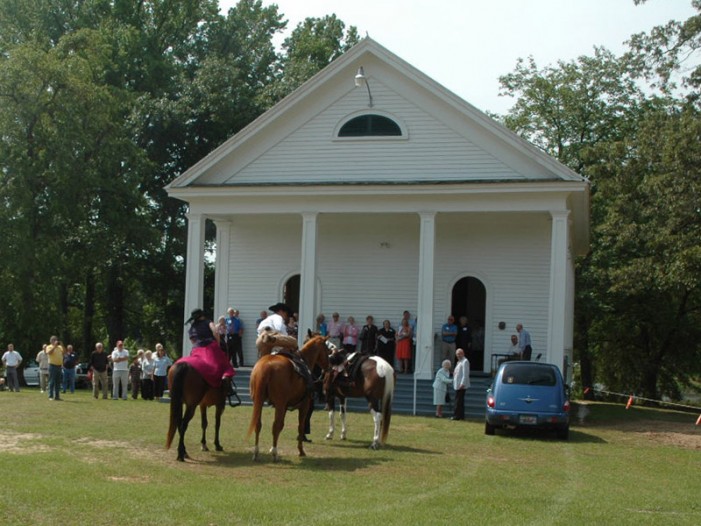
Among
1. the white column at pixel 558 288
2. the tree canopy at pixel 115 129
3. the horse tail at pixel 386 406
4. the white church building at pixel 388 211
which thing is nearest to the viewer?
the horse tail at pixel 386 406

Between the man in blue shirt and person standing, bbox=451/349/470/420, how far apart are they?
7686 millimetres

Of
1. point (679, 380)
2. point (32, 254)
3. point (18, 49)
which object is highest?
point (18, 49)

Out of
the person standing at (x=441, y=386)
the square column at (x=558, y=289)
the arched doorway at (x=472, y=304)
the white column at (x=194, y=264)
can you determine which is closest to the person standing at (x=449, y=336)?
the arched doorway at (x=472, y=304)

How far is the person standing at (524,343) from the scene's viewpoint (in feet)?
81.7

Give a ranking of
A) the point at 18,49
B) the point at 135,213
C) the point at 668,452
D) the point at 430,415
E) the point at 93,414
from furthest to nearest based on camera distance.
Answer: the point at 135,213 → the point at 18,49 → the point at 430,415 → the point at 93,414 → the point at 668,452

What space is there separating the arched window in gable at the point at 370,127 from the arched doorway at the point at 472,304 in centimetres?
473

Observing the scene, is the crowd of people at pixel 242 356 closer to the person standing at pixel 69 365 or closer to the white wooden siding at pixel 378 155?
the person standing at pixel 69 365

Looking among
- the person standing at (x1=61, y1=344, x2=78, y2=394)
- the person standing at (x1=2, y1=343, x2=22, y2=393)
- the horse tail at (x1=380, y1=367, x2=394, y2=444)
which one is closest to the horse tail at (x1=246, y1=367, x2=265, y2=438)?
the horse tail at (x1=380, y1=367, x2=394, y2=444)

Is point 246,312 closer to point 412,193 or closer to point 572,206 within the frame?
point 412,193

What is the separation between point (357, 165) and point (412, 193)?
84.1 inches

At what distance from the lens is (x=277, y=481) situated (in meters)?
12.1

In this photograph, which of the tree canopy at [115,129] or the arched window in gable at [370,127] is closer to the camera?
the arched window in gable at [370,127]

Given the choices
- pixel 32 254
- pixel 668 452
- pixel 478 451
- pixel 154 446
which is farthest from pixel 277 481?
pixel 32 254

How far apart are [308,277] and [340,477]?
1364 cm
